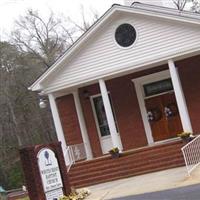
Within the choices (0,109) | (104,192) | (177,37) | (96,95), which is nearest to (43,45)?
(0,109)

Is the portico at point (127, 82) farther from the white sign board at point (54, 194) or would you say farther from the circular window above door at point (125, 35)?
the white sign board at point (54, 194)

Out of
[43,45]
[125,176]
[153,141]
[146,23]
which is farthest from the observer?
[43,45]

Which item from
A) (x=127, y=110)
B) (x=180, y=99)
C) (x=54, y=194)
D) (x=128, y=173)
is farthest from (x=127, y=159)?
(x=54, y=194)

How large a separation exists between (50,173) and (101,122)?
1265 centimetres

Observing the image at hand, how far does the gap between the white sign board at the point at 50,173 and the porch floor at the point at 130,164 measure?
7538 millimetres

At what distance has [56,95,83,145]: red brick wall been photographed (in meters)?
27.5

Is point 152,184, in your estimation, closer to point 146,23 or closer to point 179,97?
point 179,97

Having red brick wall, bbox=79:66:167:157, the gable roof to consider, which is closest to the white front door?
red brick wall, bbox=79:66:167:157

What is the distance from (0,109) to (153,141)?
2900 cm

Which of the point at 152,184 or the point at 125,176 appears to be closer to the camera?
the point at 152,184

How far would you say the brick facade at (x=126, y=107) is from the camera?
81.8 ft

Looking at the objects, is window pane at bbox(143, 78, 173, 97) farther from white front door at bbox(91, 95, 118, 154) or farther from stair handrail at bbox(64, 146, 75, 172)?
stair handrail at bbox(64, 146, 75, 172)

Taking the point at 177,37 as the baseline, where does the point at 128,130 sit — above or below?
below

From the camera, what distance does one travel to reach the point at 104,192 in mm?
18375
